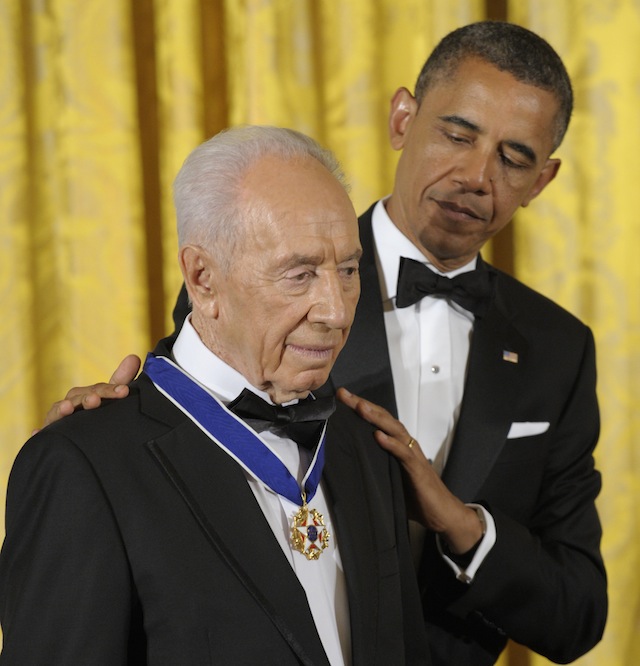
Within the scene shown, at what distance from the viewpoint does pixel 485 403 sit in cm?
171

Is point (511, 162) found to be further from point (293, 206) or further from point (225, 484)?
point (225, 484)

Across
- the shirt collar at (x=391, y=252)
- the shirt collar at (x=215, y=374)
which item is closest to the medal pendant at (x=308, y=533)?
the shirt collar at (x=215, y=374)

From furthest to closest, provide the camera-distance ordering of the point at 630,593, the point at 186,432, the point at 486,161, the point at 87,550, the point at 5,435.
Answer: the point at 630,593 < the point at 5,435 < the point at 486,161 < the point at 186,432 < the point at 87,550

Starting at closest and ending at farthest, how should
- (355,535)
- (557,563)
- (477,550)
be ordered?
1. (355,535)
2. (477,550)
3. (557,563)

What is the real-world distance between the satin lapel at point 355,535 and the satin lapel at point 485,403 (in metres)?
0.38

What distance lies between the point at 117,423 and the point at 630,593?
5.81ft

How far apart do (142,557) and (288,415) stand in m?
0.23

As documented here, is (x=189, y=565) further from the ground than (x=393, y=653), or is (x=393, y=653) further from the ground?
(x=189, y=565)

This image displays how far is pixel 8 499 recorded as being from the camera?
1086mm

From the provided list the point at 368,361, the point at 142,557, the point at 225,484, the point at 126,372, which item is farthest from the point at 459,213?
the point at 142,557

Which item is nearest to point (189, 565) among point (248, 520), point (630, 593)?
point (248, 520)

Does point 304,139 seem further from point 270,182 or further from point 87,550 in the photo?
point 87,550

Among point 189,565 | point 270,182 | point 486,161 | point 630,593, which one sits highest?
point 270,182

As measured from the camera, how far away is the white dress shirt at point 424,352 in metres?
1.75
